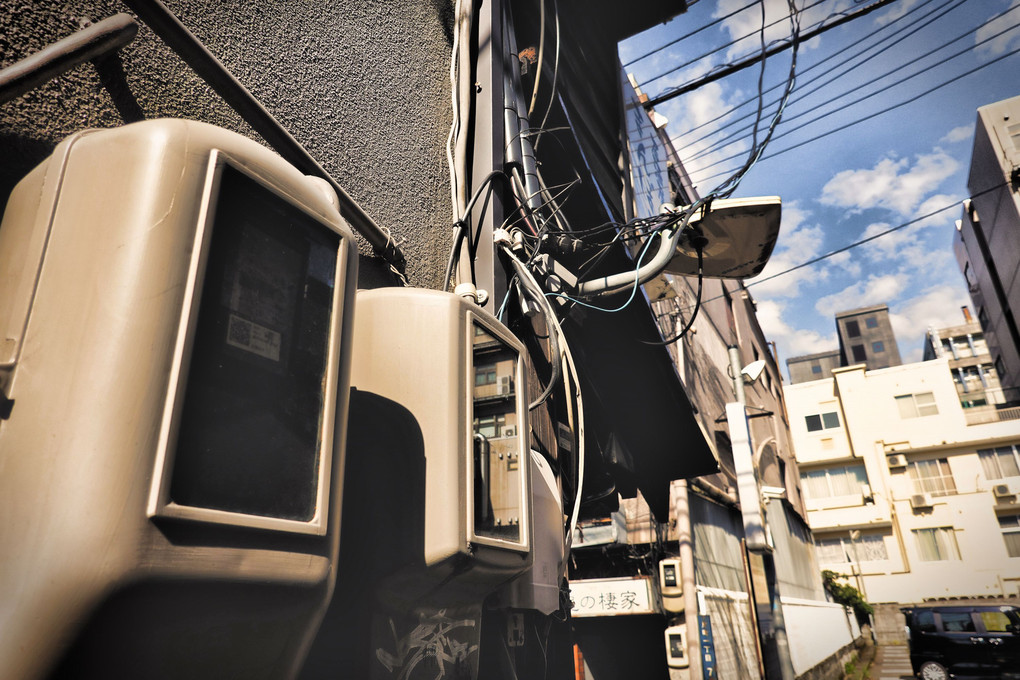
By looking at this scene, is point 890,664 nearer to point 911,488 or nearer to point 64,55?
point 911,488

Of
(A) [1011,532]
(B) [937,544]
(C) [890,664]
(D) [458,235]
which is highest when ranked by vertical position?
(D) [458,235]

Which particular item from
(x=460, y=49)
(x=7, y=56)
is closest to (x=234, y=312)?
(x=7, y=56)

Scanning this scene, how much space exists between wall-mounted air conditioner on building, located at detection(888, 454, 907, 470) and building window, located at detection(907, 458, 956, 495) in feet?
2.51

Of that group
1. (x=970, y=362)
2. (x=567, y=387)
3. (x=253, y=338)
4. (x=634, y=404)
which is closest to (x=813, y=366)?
(x=970, y=362)

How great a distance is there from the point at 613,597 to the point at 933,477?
32282mm

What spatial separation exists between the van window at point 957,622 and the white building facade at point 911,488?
19207mm

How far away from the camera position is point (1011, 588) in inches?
1147

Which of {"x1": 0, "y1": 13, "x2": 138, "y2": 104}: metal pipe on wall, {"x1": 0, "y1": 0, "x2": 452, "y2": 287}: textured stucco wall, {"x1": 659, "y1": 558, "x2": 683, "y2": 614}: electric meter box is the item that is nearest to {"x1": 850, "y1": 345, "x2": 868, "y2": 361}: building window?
{"x1": 659, "y1": 558, "x2": 683, "y2": 614}: electric meter box

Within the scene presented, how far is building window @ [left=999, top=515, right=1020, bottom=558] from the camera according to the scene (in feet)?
96.6

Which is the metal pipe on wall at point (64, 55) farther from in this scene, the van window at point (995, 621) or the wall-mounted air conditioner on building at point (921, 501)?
the wall-mounted air conditioner on building at point (921, 501)

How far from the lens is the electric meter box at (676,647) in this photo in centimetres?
881

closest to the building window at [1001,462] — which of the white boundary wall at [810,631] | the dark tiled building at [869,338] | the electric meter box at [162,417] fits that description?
the white boundary wall at [810,631]

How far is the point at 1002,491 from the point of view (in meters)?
29.9

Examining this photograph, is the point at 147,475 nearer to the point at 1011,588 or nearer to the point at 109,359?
the point at 109,359
